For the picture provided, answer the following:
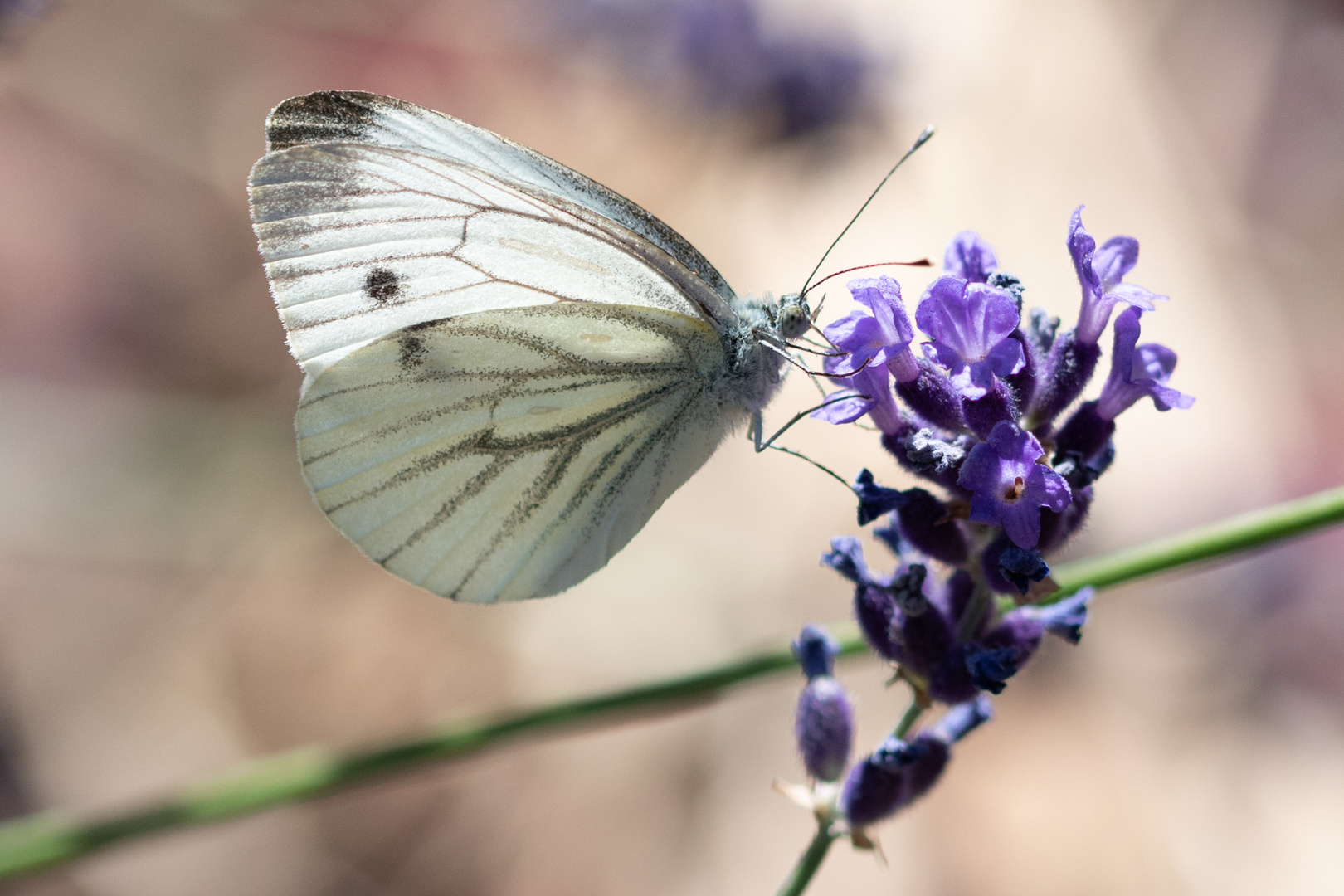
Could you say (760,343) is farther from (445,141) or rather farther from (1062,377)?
(445,141)

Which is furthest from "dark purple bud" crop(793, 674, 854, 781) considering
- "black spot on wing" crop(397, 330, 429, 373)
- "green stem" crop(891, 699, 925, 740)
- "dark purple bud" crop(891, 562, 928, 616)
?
"black spot on wing" crop(397, 330, 429, 373)

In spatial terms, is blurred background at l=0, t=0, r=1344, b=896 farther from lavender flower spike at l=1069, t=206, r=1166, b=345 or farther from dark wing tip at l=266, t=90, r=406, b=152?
lavender flower spike at l=1069, t=206, r=1166, b=345

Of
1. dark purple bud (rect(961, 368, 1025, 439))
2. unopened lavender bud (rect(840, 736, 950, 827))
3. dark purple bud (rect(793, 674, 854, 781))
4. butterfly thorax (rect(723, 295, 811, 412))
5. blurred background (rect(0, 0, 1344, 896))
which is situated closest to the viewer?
dark purple bud (rect(961, 368, 1025, 439))

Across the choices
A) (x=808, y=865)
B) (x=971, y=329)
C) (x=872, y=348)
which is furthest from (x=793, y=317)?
(x=808, y=865)

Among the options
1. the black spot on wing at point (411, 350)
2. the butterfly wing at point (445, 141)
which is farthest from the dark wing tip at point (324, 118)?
the black spot on wing at point (411, 350)

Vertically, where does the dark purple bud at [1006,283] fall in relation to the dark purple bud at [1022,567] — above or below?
above

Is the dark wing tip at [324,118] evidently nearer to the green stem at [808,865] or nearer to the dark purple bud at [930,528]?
the dark purple bud at [930,528]
